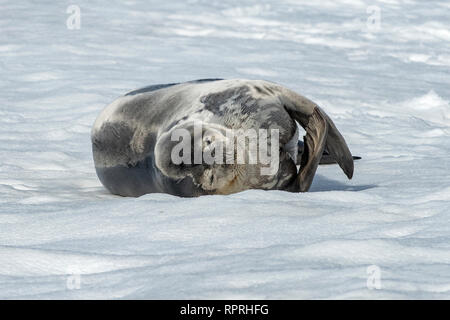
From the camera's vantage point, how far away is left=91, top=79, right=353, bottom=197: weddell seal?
367cm

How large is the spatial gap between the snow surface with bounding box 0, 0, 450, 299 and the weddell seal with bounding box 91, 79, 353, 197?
0.13 meters

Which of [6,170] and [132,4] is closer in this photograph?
[6,170]

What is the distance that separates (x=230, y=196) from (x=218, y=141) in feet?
0.85

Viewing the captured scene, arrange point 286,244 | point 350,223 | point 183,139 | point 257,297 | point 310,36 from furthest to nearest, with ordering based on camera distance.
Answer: point 310,36 → point 183,139 → point 350,223 → point 286,244 → point 257,297

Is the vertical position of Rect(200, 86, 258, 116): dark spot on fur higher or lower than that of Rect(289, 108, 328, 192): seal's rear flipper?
higher

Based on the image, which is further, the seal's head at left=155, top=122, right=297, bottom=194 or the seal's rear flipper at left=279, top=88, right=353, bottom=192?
the seal's rear flipper at left=279, top=88, right=353, bottom=192

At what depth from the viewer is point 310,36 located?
10.3 metres

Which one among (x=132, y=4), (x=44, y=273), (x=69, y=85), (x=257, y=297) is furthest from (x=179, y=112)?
(x=132, y=4)

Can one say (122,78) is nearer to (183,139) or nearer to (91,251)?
(183,139)

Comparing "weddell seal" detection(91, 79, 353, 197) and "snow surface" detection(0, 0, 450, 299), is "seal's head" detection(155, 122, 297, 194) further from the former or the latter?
"snow surface" detection(0, 0, 450, 299)

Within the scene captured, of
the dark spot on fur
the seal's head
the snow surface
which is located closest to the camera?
the snow surface

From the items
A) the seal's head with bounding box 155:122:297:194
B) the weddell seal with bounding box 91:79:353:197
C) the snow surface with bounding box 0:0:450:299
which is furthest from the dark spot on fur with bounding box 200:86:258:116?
the snow surface with bounding box 0:0:450:299

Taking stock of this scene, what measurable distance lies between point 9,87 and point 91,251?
183 inches

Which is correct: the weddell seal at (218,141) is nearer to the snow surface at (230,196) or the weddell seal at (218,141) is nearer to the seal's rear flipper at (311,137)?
the seal's rear flipper at (311,137)
